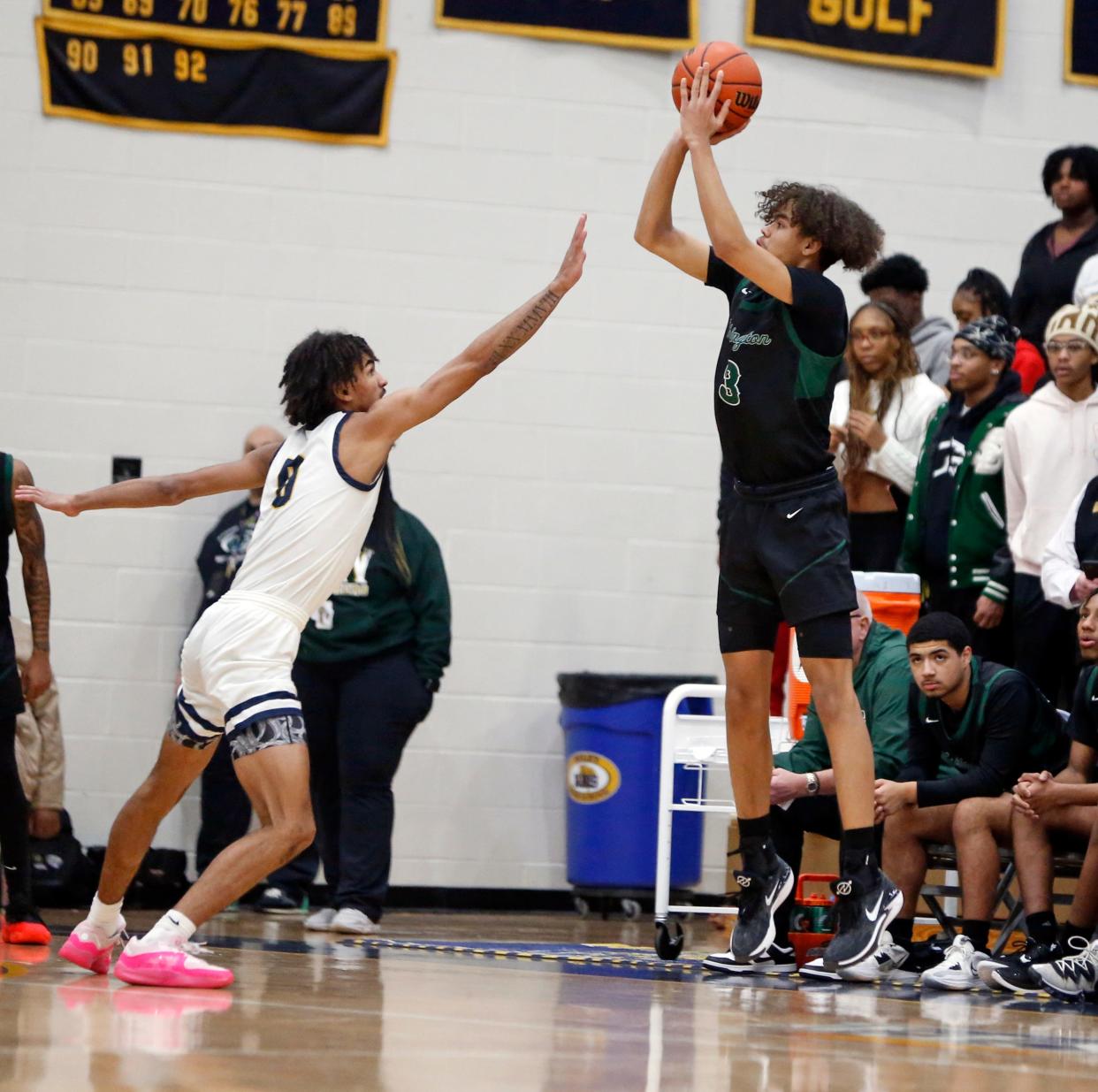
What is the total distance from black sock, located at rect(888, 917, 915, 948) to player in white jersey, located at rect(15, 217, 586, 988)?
2.06 m

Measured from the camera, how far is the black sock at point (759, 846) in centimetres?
490

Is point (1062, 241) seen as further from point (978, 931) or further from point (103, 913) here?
point (103, 913)

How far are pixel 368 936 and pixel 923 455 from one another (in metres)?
2.80

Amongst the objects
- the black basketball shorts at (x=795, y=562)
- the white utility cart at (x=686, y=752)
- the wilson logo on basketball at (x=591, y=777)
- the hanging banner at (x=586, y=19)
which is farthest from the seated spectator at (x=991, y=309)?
the black basketball shorts at (x=795, y=562)

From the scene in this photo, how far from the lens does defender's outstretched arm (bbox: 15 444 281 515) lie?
4789 mm

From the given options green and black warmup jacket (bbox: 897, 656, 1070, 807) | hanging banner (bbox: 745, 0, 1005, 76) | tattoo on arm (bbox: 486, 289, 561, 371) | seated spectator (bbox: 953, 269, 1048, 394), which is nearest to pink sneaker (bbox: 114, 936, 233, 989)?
tattoo on arm (bbox: 486, 289, 561, 371)

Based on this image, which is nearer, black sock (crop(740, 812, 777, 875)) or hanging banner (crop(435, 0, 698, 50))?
black sock (crop(740, 812, 777, 875))

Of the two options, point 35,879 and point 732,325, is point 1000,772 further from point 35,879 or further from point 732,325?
point 35,879

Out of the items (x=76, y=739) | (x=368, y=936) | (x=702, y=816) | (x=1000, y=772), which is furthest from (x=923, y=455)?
(x=76, y=739)

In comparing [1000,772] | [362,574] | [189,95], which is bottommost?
[1000,772]

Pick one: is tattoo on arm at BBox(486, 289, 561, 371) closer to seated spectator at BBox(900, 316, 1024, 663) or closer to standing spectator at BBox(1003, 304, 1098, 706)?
standing spectator at BBox(1003, 304, 1098, 706)

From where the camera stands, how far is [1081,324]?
21.1ft

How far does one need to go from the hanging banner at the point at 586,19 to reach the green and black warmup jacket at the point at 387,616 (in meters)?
2.66

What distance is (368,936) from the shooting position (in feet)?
21.4
